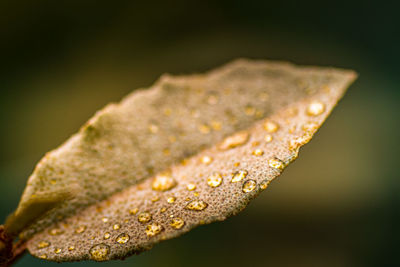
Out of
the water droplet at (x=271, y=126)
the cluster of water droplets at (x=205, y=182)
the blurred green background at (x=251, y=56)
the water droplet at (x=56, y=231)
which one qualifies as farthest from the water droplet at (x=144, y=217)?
the blurred green background at (x=251, y=56)

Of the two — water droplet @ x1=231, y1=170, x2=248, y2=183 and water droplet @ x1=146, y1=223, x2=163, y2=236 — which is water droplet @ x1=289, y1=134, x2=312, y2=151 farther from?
water droplet @ x1=146, y1=223, x2=163, y2=236

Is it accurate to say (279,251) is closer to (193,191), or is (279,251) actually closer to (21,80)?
(193,191)

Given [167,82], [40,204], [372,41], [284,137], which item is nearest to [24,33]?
[167,82]

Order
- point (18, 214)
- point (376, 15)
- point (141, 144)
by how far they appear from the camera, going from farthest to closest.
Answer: point (376, 15)
point (141, 144)
point (18, 214)

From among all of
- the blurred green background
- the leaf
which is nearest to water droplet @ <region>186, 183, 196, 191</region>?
the leaf

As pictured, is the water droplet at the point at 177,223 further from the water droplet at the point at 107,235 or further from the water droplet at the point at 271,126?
the water droplet at the point at 271,126
